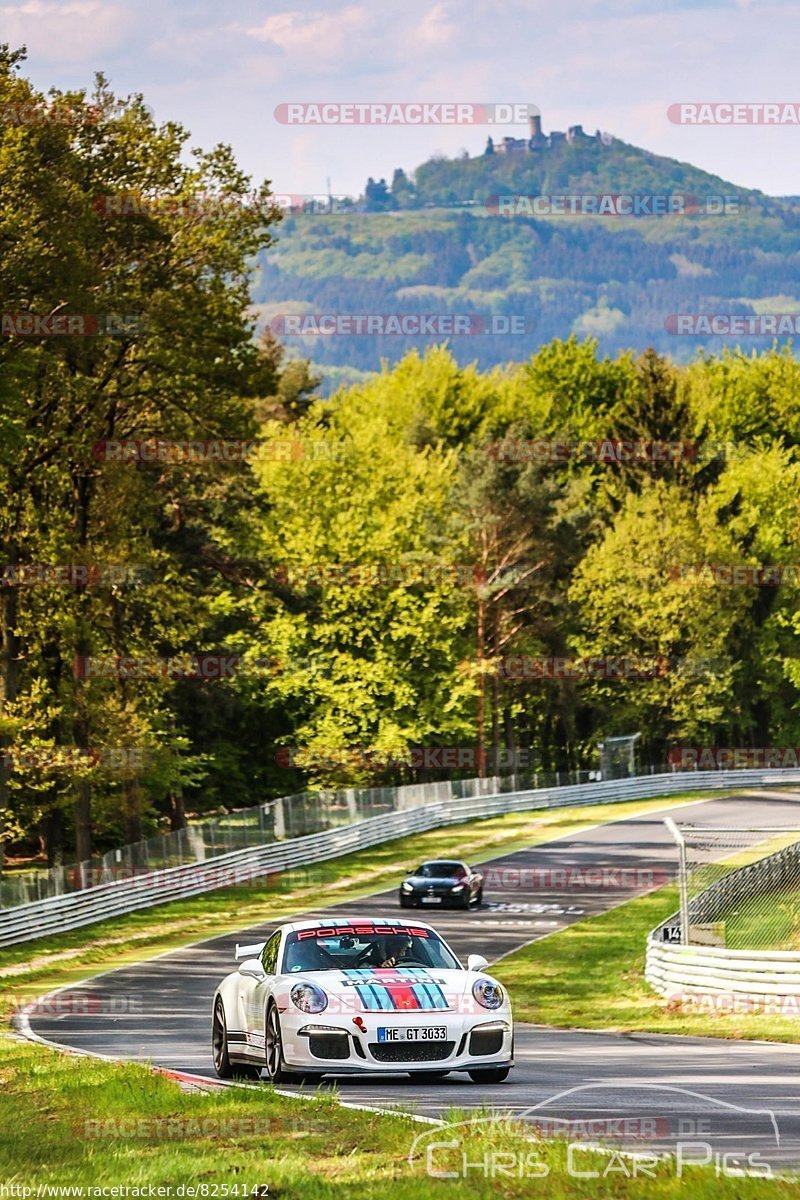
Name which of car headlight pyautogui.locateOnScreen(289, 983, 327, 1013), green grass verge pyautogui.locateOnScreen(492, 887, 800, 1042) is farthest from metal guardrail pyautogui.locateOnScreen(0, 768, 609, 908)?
car headlight pyautogui.locateOnScreen(289, 983, 327, 1013)

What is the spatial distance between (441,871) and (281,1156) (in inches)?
1241

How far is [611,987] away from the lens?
91.8ft

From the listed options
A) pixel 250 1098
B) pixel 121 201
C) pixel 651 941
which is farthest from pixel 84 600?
pixel 250 1098

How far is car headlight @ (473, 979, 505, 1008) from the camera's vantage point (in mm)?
13750

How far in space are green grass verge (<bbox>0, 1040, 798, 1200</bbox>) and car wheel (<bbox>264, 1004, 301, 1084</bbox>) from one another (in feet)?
3.65

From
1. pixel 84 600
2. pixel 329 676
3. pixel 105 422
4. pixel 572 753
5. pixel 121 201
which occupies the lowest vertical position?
pixel 572 753

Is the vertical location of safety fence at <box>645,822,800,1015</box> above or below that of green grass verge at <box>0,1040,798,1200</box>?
below

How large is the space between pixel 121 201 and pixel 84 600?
9623 millimetres

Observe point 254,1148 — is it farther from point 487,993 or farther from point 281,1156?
point 487,993

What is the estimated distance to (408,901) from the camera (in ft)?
132

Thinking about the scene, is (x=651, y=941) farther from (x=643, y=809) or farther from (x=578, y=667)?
(x=578, y=667)

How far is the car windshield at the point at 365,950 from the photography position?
14.4 m

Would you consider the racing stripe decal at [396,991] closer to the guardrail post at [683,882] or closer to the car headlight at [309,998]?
the car headlight at [309,998]

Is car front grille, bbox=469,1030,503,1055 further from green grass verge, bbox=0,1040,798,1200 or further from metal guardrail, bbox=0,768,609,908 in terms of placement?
metal guardrail, bbox=0,768,609,908
